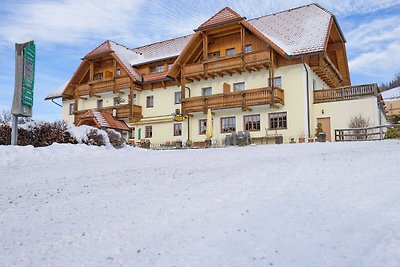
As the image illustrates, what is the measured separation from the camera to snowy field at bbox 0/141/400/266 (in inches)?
171

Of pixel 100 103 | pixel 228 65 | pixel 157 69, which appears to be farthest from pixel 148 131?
pixel 228 65

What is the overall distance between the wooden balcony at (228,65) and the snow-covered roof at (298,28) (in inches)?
56.8

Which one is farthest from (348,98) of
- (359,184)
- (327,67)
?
(359,184)

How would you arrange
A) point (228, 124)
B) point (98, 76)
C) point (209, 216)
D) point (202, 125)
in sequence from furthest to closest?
point (98, 76)
point (202, 125)
point (228, 124)
point (209, 216)

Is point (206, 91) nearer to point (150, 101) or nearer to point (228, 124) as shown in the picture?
point (228, 124)

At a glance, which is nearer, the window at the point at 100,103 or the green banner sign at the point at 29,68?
the green banner sign at the point at 29,68

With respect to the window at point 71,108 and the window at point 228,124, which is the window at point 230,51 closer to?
the window at point 228,124

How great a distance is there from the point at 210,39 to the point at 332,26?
9.11 meters

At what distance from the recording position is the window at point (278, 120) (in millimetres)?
24234

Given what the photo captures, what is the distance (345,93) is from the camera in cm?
2316

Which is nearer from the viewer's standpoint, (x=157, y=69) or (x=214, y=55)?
(x=214, y=55)

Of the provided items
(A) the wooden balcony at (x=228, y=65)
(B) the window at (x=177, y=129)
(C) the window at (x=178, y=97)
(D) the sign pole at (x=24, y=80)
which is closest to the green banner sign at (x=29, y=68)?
(D) the sign pole at (x=24, y=80)

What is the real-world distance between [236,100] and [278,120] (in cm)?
318

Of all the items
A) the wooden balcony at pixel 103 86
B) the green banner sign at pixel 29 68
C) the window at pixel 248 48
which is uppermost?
the window at pixel 248 48
